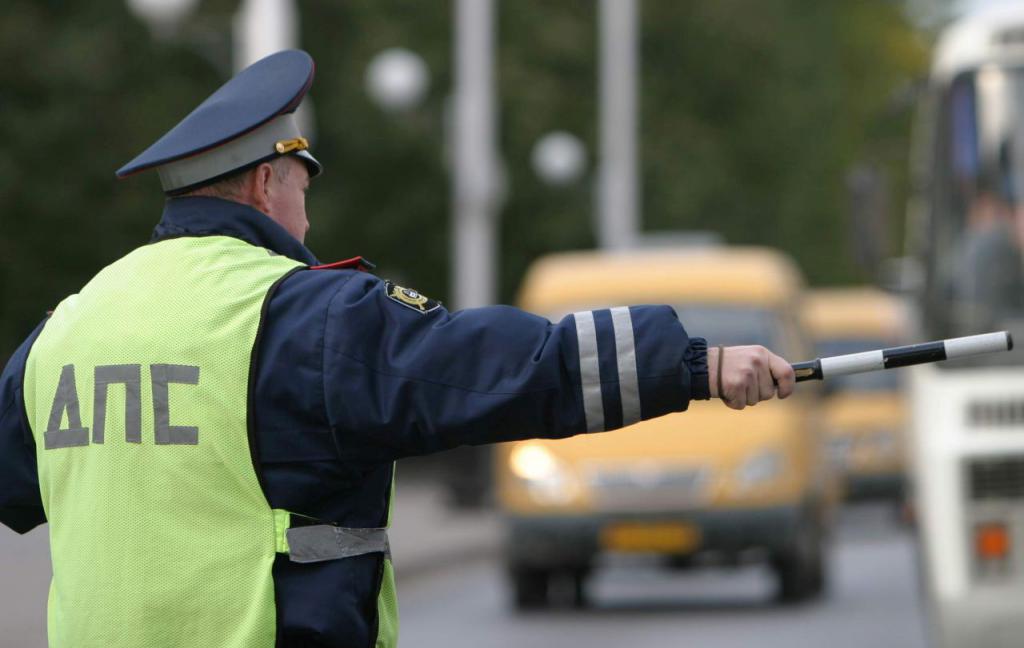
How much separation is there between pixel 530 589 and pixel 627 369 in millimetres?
12013

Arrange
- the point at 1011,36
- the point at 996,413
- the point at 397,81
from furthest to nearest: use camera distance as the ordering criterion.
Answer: the point at 397,81, the point at 1011,36, the point at 996,413

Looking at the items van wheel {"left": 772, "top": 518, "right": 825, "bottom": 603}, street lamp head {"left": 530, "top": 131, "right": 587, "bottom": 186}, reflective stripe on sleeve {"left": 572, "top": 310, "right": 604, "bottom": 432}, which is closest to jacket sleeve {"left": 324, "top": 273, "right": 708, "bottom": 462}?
reflective stripe on sleeve {"left": 572, "top": 310, "right": 604, "bottom": 432}

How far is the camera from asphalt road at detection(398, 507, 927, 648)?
1340 centimetres

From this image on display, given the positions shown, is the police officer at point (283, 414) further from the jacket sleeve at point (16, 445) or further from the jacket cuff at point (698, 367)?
the jacket sleeve at point (16, 445)

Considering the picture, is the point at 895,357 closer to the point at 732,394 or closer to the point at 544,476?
the point at 732,394

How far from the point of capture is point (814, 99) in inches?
2044

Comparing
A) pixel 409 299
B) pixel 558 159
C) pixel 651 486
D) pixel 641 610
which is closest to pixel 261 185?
pixel 409 299

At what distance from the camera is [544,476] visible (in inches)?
581

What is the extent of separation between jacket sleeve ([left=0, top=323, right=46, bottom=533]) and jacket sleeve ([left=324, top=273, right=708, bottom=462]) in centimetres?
64

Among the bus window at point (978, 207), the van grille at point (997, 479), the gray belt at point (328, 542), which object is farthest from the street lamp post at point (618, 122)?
the gray belt at point (328, 542)

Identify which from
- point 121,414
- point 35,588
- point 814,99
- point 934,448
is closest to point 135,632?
point 121,414

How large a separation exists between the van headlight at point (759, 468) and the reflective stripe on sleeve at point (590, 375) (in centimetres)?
1110

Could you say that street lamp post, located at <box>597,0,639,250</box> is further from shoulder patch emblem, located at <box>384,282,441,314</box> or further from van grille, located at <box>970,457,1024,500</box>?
shoulder patch emblem, located at <box>384,282,441,314</box>

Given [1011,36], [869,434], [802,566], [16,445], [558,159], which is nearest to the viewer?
[16,445]
